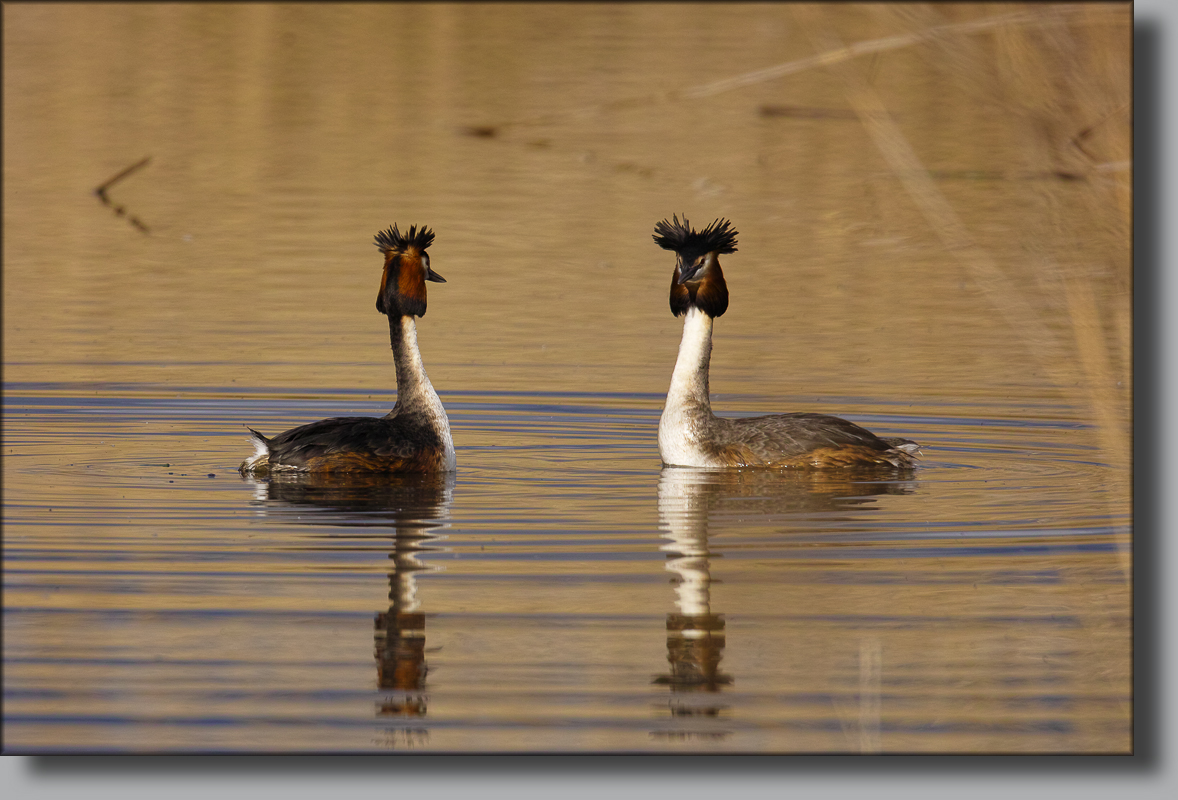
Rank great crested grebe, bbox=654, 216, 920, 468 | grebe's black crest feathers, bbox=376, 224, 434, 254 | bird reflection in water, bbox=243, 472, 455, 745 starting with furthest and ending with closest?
1. great crested grebe, bbox=654, 216, 920, 468
2. grebe's black crest feathers, bbox=376, 224, 434, 254
3. bird reflection in water, bbox=243, 472, 455, 745

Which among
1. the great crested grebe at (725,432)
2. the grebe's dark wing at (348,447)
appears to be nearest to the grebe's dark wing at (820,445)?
the great crested grebe at (725,432)

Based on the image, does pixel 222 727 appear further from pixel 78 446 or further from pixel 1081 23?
pixel 78 446

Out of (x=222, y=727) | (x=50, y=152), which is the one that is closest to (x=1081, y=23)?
(x=222, y=727)

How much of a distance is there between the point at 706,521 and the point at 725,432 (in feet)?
6.79

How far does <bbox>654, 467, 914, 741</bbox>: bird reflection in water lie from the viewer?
718cm

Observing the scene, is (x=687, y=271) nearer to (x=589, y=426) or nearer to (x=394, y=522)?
(x=589, y=426)

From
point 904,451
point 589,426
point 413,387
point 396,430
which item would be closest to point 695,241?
point 589,426

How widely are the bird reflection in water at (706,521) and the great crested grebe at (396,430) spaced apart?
1534 millimetres

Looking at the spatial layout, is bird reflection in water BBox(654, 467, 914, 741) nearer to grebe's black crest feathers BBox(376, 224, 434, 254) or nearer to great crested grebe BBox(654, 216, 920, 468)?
great crested grebe BBox(654, 216, 920, 468)

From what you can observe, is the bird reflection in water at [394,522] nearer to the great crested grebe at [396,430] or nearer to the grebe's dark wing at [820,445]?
the great crested grebe at [396,430]

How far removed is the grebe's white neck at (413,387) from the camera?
464 inches

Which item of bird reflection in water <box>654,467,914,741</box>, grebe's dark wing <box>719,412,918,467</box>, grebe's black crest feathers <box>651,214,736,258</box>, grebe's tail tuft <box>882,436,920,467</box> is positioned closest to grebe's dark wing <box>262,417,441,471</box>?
bird reflection in water <box>654,467,914,741</box>

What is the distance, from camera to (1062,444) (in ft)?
42.5

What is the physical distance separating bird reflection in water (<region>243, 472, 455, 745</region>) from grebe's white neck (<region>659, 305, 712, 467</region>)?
1.60 metres
